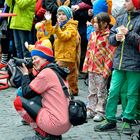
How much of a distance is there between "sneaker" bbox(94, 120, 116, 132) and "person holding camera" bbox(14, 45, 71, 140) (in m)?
0.83

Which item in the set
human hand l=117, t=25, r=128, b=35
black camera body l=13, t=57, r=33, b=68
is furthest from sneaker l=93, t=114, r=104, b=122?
human hand l=117, t=25, r=128, b=35

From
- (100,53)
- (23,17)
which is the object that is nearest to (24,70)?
(100,53)

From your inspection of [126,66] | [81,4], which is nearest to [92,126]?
[126,66]

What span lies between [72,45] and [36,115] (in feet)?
8.59

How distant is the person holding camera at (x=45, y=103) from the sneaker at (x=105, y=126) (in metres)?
0.83

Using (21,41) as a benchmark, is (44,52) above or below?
above

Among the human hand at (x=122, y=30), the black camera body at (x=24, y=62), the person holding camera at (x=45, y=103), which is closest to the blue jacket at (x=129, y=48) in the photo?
the human hand at (x=122, y=30)

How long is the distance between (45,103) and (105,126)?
1109 mm

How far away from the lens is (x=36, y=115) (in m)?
5.63

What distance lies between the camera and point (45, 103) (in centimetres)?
564

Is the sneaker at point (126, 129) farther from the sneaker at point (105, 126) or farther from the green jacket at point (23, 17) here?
the green jacket at point (23, 17)

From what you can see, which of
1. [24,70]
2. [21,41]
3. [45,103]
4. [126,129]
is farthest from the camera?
[21,41]

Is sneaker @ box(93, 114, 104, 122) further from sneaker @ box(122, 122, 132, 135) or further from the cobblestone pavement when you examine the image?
sneaker @ box(122, 122, 132, 135)

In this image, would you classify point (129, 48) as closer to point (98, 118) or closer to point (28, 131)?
point (98, 118)
